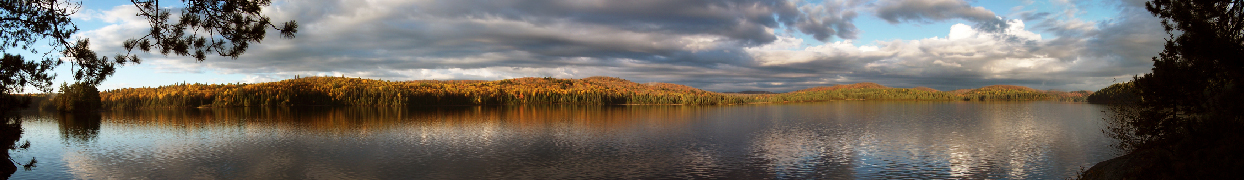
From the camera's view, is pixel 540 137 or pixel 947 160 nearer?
pixel 947 160

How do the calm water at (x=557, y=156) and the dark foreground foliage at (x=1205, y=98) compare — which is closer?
the dark foreground foliage at (x=1205, y=98)

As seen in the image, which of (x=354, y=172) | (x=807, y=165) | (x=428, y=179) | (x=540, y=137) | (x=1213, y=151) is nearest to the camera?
(x=1213, y=151)

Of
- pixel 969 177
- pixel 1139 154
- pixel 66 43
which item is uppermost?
pixel 66 43

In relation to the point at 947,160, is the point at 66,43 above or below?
above

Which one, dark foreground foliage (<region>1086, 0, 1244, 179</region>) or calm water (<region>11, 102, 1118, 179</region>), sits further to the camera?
calm water (<region>11, 102, 1118, 179</region>)

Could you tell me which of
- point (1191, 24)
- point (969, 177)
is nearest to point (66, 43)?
point (1191, 24)

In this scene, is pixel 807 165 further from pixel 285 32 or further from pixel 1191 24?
pixel 285 32

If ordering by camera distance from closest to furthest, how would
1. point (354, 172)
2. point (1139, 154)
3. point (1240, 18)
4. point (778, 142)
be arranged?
1. point (1240, 18)
2. point (1139, 154)
3. point (354, 172)
4. point (778, 142)

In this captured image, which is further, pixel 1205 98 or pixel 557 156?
pixel 557 156

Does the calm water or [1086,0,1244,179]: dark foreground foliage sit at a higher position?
[1086,0,1244,179]: dark foreground foliage

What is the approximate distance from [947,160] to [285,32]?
136 ft

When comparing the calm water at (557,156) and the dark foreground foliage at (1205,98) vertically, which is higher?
the dark foreground foliage at (1205,98)

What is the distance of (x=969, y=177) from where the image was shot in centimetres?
3369

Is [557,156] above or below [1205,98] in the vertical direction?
below
